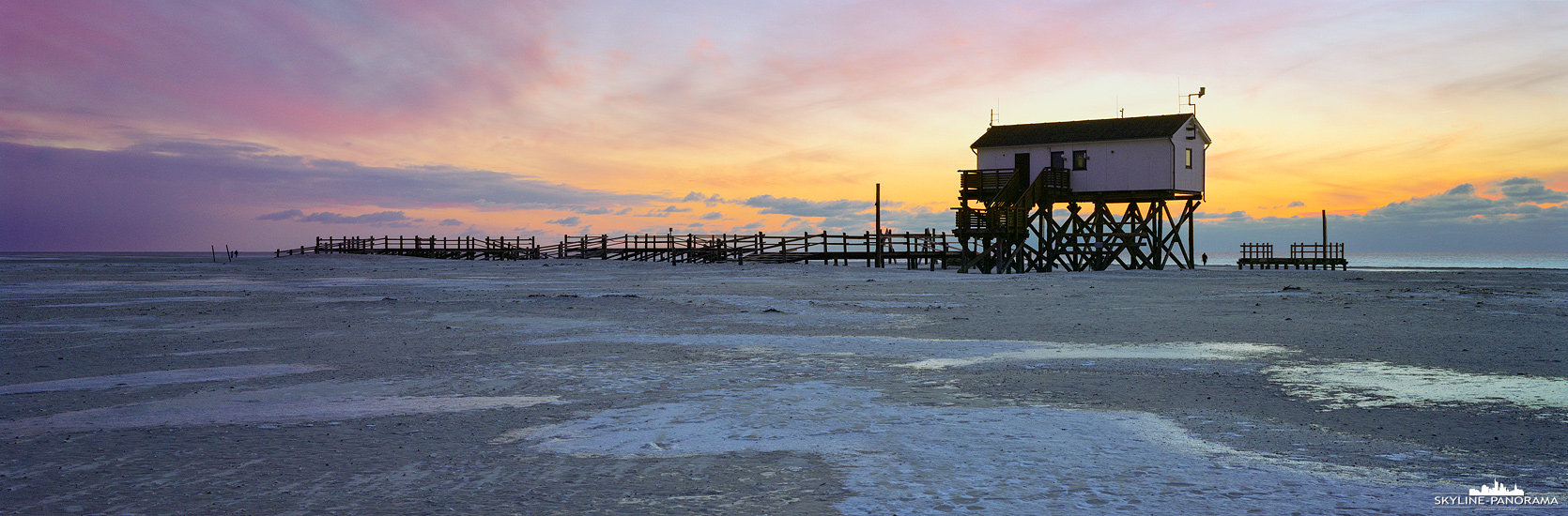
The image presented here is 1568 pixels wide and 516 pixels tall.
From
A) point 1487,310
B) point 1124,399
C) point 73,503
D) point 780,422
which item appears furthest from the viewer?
point 1487,310

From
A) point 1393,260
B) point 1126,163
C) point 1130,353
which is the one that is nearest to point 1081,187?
point 1126,163

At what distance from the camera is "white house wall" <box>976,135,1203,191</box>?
41969 mm

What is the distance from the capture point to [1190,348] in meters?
11.5

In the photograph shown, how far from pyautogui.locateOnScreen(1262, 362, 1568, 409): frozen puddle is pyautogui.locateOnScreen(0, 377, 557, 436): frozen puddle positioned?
637 centimetres

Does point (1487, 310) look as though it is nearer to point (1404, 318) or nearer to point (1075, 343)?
point (1404, 318)

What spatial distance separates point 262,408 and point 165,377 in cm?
257

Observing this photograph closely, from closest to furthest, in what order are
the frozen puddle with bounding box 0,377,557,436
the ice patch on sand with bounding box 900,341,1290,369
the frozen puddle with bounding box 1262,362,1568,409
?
the frozen puddle with bounding box 0,377,557,436
the frozen puddle with bounding box 1262,362,1568,409
the ice patch on sand with bounding box 900,341,1290,369

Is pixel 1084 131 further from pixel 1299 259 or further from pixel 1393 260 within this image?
pixel 1393 260

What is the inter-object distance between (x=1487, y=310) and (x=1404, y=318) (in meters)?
2.92

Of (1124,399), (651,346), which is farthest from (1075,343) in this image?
(651,346)

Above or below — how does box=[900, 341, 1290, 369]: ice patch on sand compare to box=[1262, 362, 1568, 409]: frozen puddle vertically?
above

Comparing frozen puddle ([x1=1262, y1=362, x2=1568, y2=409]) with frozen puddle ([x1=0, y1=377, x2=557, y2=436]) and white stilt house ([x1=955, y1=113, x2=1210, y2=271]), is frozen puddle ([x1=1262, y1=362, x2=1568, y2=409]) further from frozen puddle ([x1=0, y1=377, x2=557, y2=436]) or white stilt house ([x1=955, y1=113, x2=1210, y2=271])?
white stilt house ([x1=955, y1=113, x2=1210, y2=271])

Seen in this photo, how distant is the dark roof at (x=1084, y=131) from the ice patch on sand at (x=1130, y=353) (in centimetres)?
3220

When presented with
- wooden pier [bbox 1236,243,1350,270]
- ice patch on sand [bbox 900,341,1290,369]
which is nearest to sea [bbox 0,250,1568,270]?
wooden pier [bbox 1236,243,1350,270]
